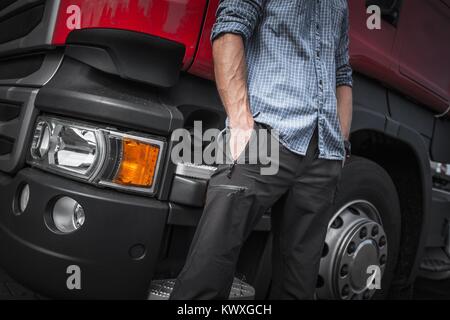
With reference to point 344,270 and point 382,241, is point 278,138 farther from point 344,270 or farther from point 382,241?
point 382,241

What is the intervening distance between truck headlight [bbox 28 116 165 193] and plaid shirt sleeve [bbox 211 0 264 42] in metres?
0.42

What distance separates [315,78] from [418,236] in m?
1.58

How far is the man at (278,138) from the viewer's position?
1.28 meters

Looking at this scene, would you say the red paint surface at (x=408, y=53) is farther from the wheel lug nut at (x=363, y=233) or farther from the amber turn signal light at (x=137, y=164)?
the wheel lug nut at (x=363, y=233)

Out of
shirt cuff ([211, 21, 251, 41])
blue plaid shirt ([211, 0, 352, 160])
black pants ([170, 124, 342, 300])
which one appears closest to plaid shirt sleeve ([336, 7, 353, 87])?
blue plaid shirt ([211, 0, 352, 160])

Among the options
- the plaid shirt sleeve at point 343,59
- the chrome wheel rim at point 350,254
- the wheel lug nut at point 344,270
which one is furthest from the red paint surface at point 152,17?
the wheel lug nut at point 344,270

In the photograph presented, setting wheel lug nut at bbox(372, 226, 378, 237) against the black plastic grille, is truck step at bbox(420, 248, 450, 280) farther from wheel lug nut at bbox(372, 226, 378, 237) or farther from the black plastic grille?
the black plastic grille

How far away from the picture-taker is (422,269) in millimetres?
3096

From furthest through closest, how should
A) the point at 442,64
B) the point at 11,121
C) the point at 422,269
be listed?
the point at 422,269 < the point at 442,64 < the point at 11,121

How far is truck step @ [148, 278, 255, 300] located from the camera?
1.36m

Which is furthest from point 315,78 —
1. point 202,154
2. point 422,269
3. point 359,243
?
point 422,269

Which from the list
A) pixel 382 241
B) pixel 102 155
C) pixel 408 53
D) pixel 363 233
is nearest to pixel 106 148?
pixel 102 155

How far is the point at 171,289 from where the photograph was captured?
4.64 ft
